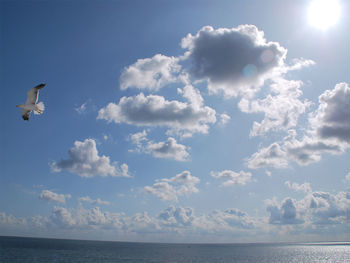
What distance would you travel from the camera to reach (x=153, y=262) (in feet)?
354

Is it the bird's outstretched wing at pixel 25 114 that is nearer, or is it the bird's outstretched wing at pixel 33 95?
the bird's outstretched wing at pixel 33 95

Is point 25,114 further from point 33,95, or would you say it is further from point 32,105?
point 33,95

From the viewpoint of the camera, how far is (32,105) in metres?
26.3

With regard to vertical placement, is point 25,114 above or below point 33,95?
below

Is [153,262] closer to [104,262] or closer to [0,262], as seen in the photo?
[104,262]

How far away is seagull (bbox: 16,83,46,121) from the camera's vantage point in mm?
25688

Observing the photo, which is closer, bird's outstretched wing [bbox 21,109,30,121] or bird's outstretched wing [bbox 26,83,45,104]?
bird's outstretched wing [bbox 26,83,45,104]

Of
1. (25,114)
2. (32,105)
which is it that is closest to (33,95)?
(32,105)

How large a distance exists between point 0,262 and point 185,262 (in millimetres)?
68401

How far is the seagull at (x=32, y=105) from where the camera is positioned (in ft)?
84.3

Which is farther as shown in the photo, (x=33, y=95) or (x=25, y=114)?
(x=25, y=114)

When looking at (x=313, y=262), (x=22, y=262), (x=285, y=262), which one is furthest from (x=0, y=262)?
(x=313, y=262)

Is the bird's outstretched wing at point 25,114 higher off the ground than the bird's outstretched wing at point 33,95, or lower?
lower

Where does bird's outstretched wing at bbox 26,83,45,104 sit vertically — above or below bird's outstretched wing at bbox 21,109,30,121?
above
